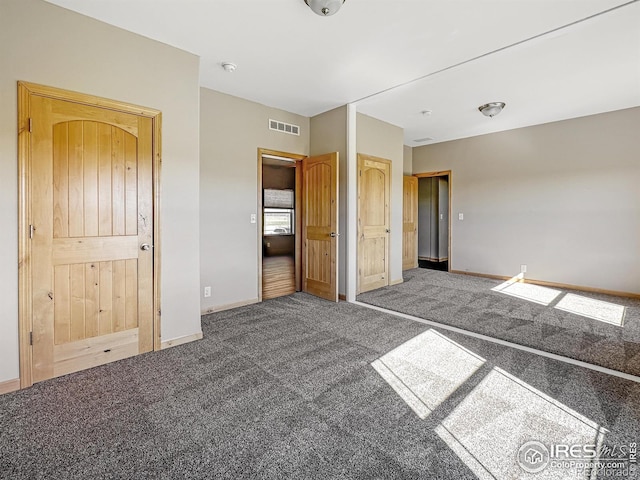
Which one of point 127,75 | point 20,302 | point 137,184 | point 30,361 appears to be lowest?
point 30,361

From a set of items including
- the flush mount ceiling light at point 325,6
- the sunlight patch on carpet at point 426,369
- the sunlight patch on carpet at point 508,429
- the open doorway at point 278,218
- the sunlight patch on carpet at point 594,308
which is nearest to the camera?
the sunlight patch on carpet at point 508,429

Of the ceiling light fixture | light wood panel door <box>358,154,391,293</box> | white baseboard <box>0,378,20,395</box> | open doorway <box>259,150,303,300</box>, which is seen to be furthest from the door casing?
light wood panel door <box>358,154,391,293</box>

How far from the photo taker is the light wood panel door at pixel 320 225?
4.42 m

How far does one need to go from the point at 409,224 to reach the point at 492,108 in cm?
313

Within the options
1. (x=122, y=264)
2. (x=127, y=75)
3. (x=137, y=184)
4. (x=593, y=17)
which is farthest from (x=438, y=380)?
(x=127, y=75)

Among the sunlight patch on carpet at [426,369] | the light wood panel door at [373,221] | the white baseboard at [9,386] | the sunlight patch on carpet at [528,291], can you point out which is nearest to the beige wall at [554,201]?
the sunlight patch on carpet at [528,291]

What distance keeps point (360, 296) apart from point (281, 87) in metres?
3.09

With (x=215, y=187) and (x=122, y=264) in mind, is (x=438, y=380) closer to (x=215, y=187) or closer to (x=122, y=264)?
(x=122, y=264)

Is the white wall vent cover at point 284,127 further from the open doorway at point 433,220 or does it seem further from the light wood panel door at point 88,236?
the open doorway at point 433,220

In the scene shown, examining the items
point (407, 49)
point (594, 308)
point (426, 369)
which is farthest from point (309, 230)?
point (594, 308)

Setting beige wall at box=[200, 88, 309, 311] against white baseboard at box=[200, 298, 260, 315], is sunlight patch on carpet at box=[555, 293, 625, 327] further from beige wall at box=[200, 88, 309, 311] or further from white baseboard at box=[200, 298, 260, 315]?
beige wall at box=[200, 88, 309, 311]

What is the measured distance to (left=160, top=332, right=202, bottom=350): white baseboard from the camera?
9.55 feet

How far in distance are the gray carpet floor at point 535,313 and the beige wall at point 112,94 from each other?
8.49ft

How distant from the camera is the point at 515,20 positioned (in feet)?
8.39
